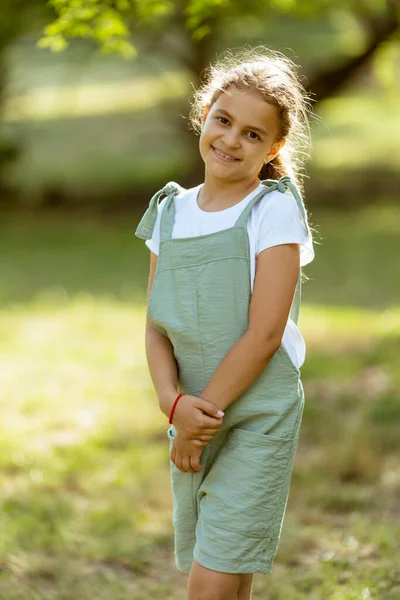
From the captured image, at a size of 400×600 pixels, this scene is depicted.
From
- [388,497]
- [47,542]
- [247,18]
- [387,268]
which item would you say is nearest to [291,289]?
[47,542]

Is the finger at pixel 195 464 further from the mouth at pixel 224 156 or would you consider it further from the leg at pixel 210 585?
the mouth at pixel 224 156

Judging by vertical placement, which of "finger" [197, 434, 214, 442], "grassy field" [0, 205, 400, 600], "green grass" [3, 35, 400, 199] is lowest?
"grassy field" [0, 205, 400, 600]

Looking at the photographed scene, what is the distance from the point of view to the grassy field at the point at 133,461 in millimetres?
3477

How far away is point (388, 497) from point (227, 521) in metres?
2.05

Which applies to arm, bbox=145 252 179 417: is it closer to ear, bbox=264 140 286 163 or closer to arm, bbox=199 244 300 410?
arm, bbox=199 244 300 410

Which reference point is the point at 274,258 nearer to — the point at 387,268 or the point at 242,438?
the point at 242,438

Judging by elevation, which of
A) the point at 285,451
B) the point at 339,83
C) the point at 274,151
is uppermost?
the point at 339,83

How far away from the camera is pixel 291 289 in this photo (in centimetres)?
236

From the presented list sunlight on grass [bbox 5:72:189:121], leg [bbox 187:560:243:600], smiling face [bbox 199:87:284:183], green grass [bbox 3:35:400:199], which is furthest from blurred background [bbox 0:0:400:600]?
sunlight on grass [bbox 5:72:189:121]

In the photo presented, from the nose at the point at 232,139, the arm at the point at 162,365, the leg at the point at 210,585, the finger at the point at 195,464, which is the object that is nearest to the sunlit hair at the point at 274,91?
the nose at the point at 232,139

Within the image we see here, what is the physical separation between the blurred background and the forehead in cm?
128

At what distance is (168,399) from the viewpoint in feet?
7.81

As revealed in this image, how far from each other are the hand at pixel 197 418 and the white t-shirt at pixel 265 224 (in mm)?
275

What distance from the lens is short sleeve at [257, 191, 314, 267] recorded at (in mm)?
2330
